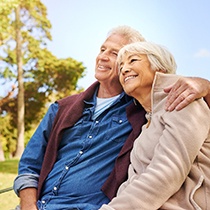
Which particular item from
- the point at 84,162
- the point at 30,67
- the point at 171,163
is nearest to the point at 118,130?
the point at 84,162

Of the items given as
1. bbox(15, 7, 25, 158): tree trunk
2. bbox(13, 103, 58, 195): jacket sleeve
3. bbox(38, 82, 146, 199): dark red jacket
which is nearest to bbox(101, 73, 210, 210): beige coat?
bbox(38, 82, 146, 199): dark red jacket

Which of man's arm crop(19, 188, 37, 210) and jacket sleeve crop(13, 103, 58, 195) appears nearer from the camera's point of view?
man's arm crop(19, 188, 37, 210)

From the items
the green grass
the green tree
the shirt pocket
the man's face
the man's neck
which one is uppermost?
the man's face

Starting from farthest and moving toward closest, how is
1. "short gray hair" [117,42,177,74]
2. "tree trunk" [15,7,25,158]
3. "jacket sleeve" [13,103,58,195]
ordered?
"tree trunk" [15,7,25,158]
"jacket sleeve" [13,103,58,195]
"short gray hair" [117,42,177,74]

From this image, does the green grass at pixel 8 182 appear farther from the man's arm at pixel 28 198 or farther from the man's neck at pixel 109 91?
the man's neck at pixel 109 91

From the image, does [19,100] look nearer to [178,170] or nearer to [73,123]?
[73,123]

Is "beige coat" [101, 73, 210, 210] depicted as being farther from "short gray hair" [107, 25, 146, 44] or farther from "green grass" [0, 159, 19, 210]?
"green grass" [0, 159, 19, 210]

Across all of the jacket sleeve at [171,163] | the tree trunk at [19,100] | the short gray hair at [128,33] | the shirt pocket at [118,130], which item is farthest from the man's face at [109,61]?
the tree trunk at [19,100]

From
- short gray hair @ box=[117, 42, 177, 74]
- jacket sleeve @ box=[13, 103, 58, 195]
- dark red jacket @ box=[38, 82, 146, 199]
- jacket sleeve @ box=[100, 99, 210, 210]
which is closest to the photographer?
jacket sleeve @ box=[100, 99, 210, 210]

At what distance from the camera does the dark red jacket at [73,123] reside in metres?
1.52

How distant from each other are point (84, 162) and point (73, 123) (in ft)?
0.66

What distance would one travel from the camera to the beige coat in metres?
1.10

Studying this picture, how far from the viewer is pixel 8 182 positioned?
229 inches

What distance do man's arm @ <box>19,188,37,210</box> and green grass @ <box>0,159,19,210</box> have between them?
2.50 m
